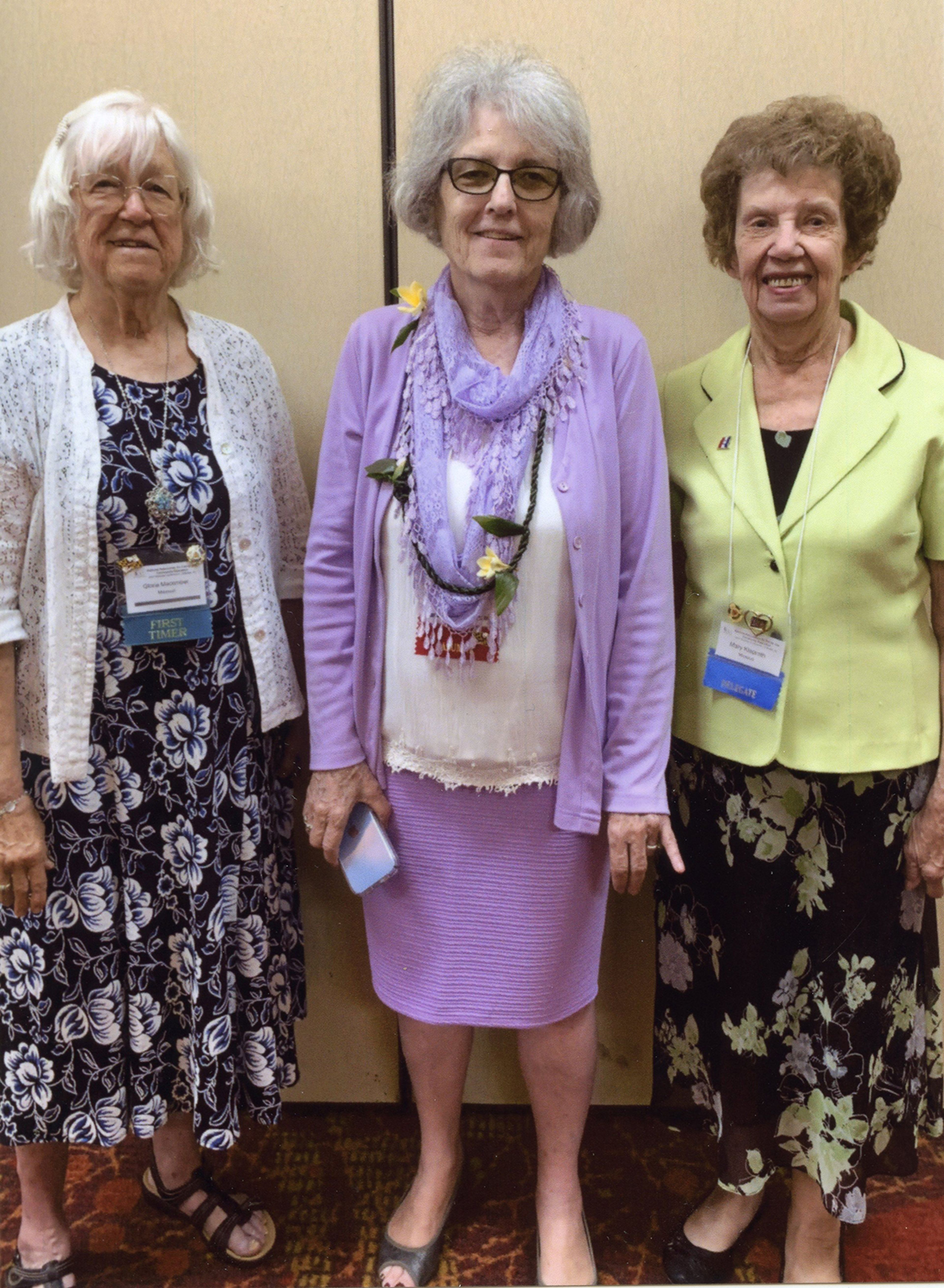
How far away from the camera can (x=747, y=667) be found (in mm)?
1565

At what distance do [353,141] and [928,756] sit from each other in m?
1.52

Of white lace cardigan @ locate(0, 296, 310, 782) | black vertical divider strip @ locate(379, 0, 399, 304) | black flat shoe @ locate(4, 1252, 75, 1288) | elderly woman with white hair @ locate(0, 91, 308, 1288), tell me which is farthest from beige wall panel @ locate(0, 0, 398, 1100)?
black flat shoe @ locate(4, 1252, 75, 1288)

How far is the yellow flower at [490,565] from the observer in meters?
1.42

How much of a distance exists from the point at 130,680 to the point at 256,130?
1.10 m

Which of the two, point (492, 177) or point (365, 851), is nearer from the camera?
point (492, 177)

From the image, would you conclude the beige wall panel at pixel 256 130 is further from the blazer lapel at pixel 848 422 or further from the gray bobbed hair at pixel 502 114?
the blazer lapel at pixel 848 422

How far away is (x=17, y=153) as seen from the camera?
1.86 metres

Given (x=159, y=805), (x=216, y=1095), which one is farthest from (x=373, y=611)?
(x=216, y=1095)

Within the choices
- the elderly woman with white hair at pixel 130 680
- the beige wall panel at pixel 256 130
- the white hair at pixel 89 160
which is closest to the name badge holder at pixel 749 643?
the elderly woman with white hair at pixel 130 680

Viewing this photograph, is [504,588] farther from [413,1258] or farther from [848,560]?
[413,1258]

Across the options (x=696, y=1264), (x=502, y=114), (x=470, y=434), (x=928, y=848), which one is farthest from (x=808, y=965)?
(x=502, y=114)

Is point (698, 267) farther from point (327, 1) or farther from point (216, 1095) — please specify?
point (216, 1095)

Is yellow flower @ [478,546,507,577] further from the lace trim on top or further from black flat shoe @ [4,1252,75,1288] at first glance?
black flat shoe @ [4,1252,75,1288]

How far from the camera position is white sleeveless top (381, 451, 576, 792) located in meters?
1.46
